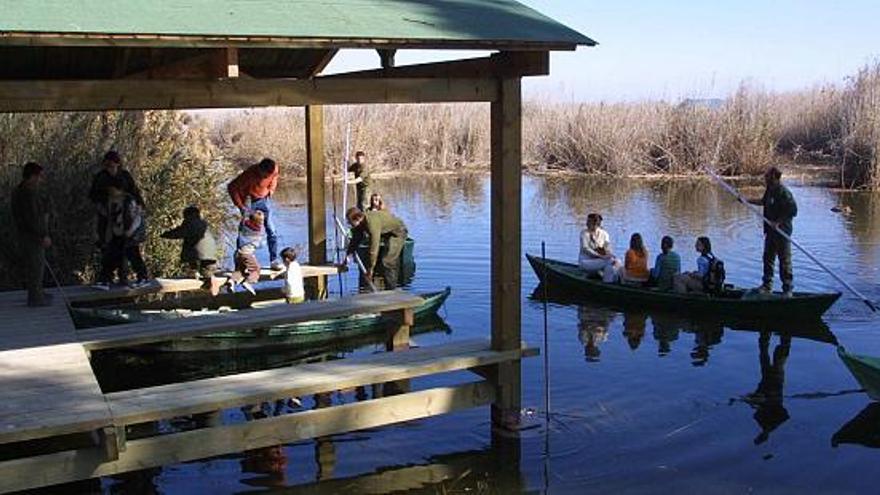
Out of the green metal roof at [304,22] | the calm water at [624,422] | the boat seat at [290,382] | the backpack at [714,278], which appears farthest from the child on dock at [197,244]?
the backpack at [714,278]

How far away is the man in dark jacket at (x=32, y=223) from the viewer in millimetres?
9391

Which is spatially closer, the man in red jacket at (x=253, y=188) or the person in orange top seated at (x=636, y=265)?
the man in red jacket at (x=253, y=188)

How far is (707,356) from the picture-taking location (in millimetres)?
11078

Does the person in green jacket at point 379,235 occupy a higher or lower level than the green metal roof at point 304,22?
lower

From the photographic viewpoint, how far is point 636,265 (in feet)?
44.8

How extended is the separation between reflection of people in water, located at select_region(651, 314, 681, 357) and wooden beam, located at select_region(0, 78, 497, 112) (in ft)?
17.1

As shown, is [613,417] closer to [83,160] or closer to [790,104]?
[83,160]

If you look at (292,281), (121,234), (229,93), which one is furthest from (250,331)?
(229,93)

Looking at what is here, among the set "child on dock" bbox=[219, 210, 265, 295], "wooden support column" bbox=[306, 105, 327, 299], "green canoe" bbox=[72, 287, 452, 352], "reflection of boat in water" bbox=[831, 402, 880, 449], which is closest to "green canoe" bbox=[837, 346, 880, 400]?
"reflection of boat in water" bbox=[831, 402, 880, 449]

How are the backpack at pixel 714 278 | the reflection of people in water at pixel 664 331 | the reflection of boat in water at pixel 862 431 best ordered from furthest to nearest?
the backpack at pixel 714 278 < the reflection of people in water at pixel 664 331 < the reflection of boat in water at pixel 862 431

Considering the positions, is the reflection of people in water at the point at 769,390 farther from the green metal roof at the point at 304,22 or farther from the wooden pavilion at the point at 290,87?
the green metal roof at the point at 304,22

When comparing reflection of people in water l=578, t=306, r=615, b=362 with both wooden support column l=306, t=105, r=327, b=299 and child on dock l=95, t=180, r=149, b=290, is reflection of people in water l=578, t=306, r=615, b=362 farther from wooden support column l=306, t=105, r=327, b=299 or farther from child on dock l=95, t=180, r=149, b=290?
child on dock l=95, t=180, r=149, b=290

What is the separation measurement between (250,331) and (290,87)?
13.9ft

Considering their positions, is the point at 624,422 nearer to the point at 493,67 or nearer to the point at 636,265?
the point at 493,67
